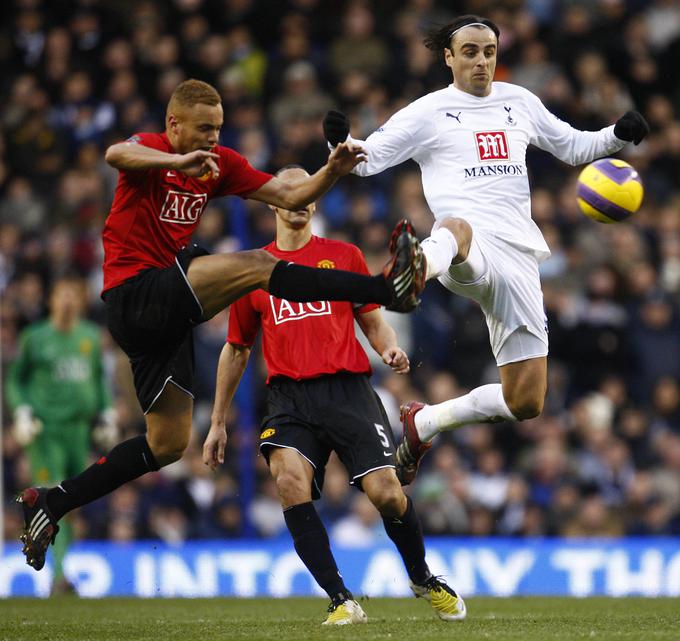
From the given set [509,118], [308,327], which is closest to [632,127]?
[509,118]

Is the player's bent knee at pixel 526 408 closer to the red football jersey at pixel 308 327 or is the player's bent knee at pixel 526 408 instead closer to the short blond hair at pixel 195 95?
the red football jersey at pixel 308 327

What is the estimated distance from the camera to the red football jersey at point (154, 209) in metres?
7.09

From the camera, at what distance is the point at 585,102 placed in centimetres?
1462

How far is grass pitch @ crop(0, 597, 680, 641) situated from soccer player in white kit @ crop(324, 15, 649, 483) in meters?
1.30

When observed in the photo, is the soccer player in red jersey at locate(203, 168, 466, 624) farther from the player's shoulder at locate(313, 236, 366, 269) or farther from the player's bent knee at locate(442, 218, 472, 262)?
the player's bent knee at locate(442, 218, 472, 262)

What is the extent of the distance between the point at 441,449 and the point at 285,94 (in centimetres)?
472

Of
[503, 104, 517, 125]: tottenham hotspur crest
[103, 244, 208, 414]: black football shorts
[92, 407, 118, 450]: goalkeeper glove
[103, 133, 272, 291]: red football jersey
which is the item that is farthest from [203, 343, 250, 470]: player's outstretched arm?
[92, 407, 118, 450]: goalkeeper glove

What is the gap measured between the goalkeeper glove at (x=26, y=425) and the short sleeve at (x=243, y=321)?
3.40 metres

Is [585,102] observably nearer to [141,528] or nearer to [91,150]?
[91,150]

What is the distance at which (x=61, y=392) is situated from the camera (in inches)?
434

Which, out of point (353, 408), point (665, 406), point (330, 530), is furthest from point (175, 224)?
point (665, 406)

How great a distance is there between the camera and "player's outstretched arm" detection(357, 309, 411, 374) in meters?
7.39

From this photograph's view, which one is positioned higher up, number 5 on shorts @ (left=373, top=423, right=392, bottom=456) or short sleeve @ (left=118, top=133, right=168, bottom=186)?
short sleeve @ (left=118, top=133, right=168, bottom=186)

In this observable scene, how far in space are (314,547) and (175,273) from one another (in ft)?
5.23
